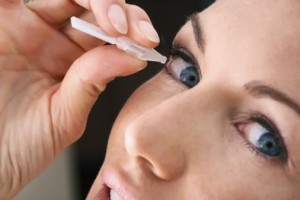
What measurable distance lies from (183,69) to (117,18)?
0.18 metres

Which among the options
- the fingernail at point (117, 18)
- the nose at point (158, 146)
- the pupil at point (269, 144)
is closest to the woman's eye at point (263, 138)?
the pupil at point (269, 144)

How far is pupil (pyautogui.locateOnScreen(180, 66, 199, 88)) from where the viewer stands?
900mm

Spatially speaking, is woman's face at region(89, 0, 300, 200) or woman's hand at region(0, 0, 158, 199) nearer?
woman's face at region(89, 0, 300, 200)

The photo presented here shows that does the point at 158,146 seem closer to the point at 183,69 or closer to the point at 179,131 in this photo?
the point at 179,131

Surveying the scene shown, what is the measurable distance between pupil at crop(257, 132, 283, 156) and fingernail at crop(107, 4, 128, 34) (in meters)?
0.27

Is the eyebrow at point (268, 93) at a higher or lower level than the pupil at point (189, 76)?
higher

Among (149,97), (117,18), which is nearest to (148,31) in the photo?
(117,18)

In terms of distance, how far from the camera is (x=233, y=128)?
0.80 meters

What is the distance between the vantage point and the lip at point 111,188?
0.75 meters

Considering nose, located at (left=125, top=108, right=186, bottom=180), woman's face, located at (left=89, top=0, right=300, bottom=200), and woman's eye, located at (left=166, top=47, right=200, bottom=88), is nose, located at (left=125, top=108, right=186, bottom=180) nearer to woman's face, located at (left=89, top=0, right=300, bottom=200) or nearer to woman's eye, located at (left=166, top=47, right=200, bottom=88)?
woman's face, located at (left=89, top=0, right=300, bottom=200)

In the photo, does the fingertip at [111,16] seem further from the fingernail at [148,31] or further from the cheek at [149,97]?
the cheek at [149,97]

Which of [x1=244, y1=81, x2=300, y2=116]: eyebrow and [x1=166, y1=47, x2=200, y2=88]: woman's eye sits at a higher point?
[x1=244, y1=81, x2=300, y2=116]: eyebrow

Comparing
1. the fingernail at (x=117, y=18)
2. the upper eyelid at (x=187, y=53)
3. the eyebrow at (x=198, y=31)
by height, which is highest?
the fingernail at (x=117, y=18)

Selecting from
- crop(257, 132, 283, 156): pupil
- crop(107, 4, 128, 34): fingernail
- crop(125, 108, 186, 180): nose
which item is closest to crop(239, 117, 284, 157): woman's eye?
crop(257, 132, 283, 156): pupil
